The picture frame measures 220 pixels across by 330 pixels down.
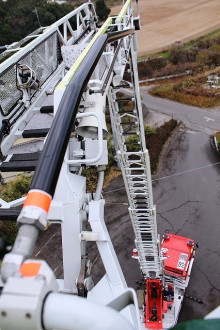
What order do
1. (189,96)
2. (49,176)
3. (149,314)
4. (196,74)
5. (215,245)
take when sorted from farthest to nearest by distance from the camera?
(196,74) < (189,96) < (215,245) < (149,314) < (49,176)

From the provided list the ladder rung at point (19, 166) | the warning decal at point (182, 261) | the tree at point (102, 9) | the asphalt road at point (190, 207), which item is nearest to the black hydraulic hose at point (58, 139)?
the ladder rung at point (19, 166)

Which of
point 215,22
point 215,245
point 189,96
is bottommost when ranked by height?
point 215,245

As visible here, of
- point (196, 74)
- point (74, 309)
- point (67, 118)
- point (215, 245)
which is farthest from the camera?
point (196, 74)

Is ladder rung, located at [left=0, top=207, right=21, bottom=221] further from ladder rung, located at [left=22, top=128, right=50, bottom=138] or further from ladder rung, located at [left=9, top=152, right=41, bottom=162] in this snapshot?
ladder rung, located at [left=22, top=128, right=50, bottom=138]

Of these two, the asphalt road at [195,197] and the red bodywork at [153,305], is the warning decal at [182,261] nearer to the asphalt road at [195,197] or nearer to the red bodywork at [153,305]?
the red bodywork at [153,305]

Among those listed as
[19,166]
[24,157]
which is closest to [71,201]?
[19,166]

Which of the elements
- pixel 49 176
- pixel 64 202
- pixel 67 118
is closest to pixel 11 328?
pixel 49 176

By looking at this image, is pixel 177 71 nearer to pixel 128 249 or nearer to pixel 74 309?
pixel 128 249

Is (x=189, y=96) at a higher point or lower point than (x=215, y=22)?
lower
